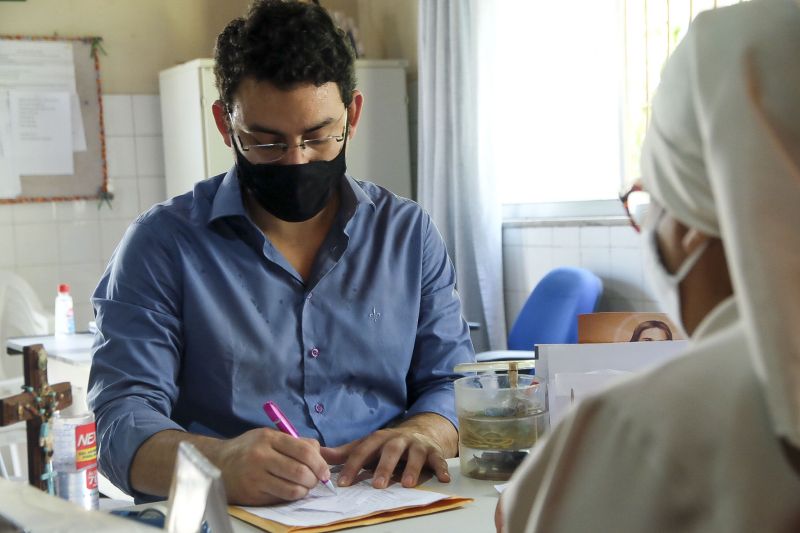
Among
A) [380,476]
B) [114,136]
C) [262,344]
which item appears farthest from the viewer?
[114,136]

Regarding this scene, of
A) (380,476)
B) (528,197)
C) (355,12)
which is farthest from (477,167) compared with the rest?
(380,476)

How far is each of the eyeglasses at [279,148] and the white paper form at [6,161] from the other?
303 centimetres

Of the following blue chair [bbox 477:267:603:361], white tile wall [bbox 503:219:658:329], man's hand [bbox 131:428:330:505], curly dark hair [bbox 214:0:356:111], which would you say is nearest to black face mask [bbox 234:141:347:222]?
curly dark hair [bbox 214:0:356:111]

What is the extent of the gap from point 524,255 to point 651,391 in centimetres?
351

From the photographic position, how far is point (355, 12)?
5.16 metres

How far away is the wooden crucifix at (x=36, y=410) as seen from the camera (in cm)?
145

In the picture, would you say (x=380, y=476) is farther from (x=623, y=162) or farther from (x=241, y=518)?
(x=623, y=162)

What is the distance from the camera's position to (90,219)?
15.2ft

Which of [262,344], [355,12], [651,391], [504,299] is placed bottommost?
[504,299]

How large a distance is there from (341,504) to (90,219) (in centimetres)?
365

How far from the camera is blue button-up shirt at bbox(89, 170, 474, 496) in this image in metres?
1.62

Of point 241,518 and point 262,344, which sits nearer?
point 241,518

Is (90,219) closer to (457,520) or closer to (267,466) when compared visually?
(267,466)

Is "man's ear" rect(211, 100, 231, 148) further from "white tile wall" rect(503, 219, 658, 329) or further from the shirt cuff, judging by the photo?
"white tile wall" rect(503, 219, 658, 329)
